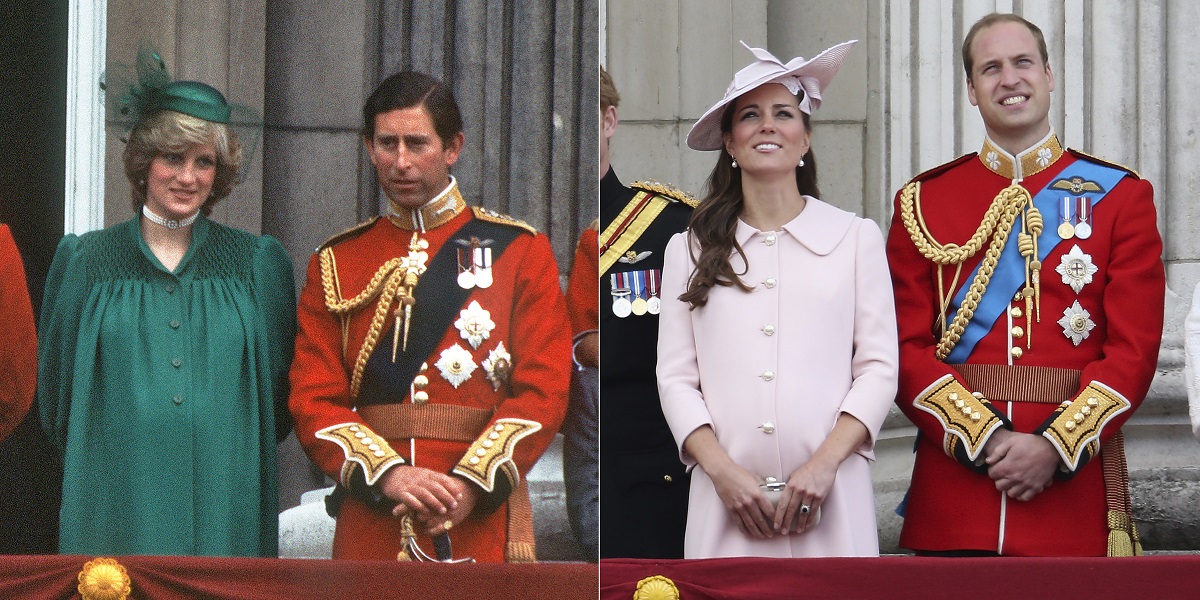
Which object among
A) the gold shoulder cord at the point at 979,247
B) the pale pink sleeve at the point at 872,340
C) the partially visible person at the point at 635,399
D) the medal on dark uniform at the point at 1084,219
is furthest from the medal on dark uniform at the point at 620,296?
the medal on dark uniform at the point at 1084,219

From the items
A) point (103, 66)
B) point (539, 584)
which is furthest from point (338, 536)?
point (103, 66)

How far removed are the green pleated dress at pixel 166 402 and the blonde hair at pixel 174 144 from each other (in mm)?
209

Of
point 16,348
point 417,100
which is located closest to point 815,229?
point 417,100

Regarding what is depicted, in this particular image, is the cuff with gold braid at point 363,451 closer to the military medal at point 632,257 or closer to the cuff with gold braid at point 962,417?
the military medal at point 632,257

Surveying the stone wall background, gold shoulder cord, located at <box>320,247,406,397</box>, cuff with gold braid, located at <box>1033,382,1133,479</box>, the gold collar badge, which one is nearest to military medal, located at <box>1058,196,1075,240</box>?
the gold collar badge

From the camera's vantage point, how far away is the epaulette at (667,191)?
17.4 ft

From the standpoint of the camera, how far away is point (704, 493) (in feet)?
15.5

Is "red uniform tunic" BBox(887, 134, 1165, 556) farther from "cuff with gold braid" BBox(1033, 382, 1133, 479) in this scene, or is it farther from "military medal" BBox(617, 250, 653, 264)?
"military medal" BBox(617, 250, 653, 264)

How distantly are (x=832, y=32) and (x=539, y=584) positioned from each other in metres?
2.25

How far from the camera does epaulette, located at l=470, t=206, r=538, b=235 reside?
5066 millimetres

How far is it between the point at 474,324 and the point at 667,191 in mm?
729

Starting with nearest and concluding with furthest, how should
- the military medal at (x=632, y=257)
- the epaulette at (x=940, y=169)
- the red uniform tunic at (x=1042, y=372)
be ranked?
the red uniform tunic at (x=1042, y=372) → the military medal at (x=632, y=257) → the epaulette at (x=940, y=169)

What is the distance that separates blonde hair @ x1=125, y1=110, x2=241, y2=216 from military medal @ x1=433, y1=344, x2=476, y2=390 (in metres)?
0.75

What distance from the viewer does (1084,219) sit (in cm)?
498
